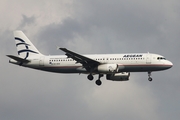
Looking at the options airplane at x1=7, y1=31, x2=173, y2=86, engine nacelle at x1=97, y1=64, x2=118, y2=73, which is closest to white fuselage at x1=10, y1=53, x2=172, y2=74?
airplane at x1=7, y1=31, x2=173, y2=86

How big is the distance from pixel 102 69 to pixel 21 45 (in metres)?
17.7

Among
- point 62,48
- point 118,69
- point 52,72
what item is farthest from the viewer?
point 52,72

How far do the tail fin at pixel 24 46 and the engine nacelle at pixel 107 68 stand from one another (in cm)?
1263

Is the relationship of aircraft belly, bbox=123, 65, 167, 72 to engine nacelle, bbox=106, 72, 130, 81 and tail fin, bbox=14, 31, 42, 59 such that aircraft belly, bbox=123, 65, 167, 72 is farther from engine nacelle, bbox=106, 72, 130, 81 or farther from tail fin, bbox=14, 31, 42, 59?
tail fin, bbox=14, 31, 42, 59

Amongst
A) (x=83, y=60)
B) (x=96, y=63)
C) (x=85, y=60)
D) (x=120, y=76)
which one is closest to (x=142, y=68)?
(x=96, y=63)

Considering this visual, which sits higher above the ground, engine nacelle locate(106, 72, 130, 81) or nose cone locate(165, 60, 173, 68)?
nose cone locate(165, 60, 173, 68)

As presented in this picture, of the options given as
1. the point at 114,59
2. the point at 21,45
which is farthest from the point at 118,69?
the point at 21,45

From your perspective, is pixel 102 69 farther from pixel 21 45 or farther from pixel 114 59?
pixel 21 45

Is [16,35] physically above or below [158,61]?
above

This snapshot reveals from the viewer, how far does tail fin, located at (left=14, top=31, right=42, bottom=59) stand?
98125 millimetres

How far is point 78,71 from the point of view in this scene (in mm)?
92500

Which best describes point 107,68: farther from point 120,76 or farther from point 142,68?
point 120,76

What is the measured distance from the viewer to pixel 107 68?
8944cm

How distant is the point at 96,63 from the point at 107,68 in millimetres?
2362
